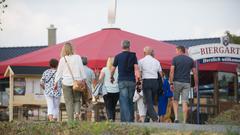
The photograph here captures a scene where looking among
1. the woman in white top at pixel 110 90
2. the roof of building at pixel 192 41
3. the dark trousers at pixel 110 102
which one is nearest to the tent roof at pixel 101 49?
the woman in white top at pixel 110 90

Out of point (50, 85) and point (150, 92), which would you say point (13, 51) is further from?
point (150, 92)

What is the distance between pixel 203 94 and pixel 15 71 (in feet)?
Answer: 18.8

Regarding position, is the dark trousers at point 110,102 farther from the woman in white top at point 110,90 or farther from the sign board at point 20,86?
the sign board at point 20,86

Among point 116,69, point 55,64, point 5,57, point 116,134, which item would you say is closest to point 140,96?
point 116,69

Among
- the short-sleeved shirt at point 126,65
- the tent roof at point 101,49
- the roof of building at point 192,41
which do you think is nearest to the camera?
the short-sleeved shirt at point 126,65

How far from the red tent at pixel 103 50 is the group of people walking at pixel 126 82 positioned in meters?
2.17

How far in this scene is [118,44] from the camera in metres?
17.5

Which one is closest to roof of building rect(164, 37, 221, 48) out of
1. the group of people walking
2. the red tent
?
the red tent

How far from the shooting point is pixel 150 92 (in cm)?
1325

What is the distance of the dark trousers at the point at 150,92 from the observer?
13.2 metres

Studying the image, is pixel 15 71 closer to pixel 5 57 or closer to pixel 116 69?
pixel 116 69

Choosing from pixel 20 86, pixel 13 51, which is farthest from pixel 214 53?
pixel 13 51

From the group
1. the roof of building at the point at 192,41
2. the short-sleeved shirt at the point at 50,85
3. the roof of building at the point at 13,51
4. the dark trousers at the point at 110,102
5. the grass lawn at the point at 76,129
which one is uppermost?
the roof of building at the point at 192,41

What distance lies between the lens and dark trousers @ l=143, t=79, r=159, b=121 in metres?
13.2
